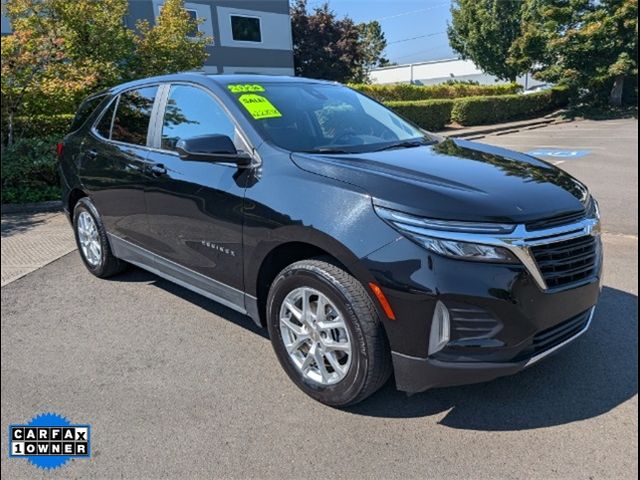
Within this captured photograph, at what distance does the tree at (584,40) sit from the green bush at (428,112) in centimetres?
778

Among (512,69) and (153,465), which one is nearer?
(153,465)

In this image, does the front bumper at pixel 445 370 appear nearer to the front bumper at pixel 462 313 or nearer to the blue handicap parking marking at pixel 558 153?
the front bumper at pixel 462 313

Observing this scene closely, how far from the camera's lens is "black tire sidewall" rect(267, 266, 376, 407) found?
248cm

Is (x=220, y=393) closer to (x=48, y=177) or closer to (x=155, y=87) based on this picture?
(x=155, y=87)

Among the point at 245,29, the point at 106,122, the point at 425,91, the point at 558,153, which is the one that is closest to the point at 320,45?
the point at 245,29

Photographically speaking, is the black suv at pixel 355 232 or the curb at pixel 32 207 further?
the curb at pixel 32 207

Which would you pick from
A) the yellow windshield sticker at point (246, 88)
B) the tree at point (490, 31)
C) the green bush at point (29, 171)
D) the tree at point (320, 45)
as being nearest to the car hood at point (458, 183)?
the yellow windshield sticker at point (246, 88)

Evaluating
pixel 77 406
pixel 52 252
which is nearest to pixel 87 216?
pixel 52 252

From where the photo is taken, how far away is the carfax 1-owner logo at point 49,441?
98.0 inches

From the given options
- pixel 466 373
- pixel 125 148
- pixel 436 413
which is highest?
pixel 125 148

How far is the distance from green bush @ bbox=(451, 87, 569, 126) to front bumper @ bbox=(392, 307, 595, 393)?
21935mm

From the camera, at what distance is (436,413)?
8.83ft

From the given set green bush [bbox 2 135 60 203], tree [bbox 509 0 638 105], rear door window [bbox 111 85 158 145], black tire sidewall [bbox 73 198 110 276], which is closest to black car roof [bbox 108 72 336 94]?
rear door window [bbox 111 85 158 145]

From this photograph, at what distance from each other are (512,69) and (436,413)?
32863 millimetres
